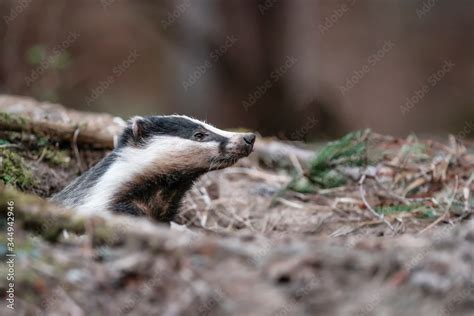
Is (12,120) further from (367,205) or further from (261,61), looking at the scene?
(261,61)

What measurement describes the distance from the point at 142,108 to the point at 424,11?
20.0ft

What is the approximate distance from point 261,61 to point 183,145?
23.5ft

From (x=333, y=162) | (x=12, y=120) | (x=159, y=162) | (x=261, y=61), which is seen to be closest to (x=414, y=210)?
(x=333, y=162)

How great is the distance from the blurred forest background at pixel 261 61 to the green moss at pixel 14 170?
451cm

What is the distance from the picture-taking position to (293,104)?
11.9 metres

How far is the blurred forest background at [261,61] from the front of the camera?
37.8 feet

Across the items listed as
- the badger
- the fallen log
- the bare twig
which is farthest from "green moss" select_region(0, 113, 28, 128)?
the bare twig

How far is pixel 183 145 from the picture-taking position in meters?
4.98

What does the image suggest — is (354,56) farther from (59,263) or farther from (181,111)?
(59,263)

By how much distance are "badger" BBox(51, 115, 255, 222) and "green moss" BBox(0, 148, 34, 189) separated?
346mm

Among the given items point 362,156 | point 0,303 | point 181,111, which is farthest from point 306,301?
point 181,111

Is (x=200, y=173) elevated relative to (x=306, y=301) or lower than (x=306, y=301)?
lower

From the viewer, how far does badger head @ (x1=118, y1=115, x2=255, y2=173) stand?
16.2ft

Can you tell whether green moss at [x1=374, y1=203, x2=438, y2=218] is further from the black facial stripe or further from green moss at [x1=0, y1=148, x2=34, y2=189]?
green moss at [x1=0, y1=148, x2=34, y2=189]
